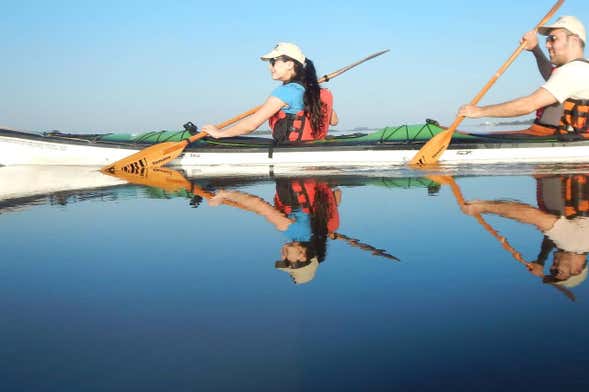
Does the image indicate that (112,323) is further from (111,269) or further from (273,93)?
(273,93)

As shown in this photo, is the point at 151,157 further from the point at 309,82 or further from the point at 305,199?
the point at 305,199

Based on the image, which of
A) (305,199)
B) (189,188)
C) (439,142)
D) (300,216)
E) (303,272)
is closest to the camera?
(303,272)

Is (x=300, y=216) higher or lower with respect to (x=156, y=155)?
lower

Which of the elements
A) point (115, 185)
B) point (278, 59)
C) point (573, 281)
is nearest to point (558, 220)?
point (573, 281)

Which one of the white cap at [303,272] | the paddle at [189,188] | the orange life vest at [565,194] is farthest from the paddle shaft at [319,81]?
the white cap at [303,272]

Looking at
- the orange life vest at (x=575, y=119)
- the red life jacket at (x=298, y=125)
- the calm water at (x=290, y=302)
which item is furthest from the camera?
the red life jacket at (x=298, y=125)

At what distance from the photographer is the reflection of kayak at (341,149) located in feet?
33.3

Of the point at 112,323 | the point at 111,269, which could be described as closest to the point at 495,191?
the point at 111,269

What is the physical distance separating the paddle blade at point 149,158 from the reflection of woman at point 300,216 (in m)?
4.60

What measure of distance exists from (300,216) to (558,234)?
1913mm

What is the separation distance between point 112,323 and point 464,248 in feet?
6.74

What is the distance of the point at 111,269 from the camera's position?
3000 millimetres

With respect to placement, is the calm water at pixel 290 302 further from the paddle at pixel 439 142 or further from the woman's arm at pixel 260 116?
the paddle at pixel 439 142

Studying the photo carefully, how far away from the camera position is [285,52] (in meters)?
9.57
